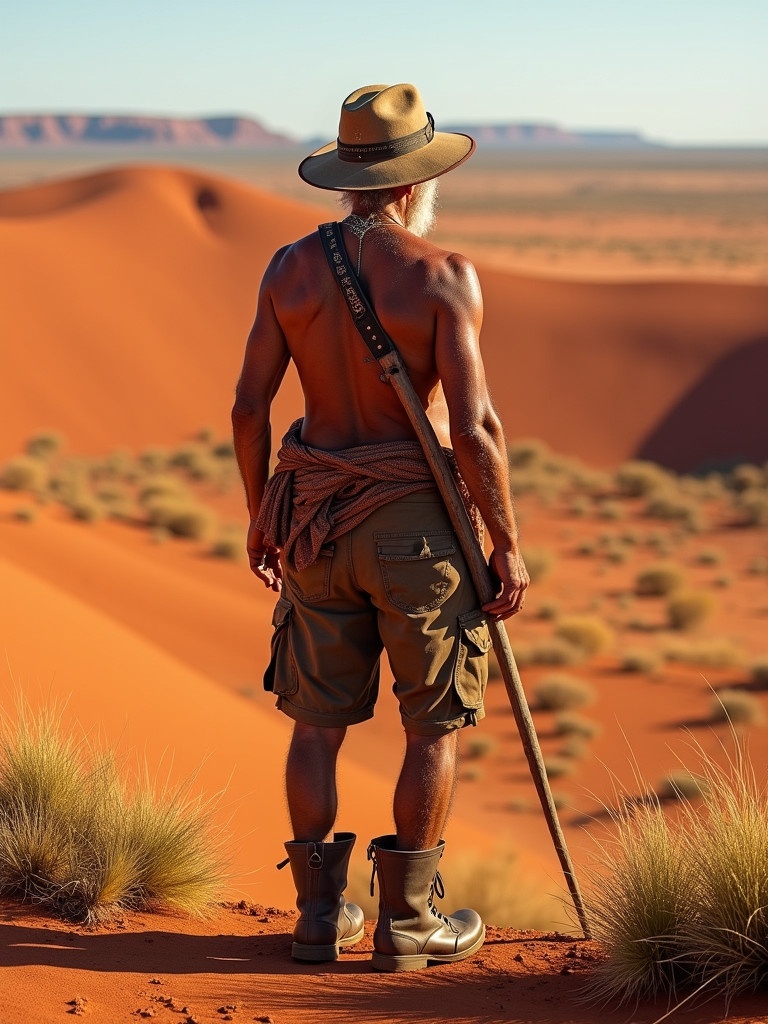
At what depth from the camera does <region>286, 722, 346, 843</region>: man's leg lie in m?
3.54

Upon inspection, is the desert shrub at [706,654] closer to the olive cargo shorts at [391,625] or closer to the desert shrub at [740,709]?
the desert shrub at [740,709]

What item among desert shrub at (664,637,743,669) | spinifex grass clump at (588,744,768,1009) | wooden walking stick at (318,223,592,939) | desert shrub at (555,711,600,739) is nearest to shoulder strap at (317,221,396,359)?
wooden walking stick at (318,223,592,939)

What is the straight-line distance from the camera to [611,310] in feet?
107

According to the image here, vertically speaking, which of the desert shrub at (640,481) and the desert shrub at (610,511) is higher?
the desert shrub at (640,481)

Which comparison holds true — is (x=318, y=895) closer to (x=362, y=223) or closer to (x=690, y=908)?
(x=690, y=908)

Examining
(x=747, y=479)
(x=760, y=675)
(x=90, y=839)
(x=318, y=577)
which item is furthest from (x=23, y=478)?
(x=318, y=577)

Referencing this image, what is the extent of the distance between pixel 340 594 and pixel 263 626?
850 centimetres

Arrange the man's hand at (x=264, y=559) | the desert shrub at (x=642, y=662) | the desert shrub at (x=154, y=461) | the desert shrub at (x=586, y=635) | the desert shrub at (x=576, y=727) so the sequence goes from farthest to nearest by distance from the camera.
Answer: the desert shrub at (x=154, y=461) < the desert shrub at (x=586, y=635) < the desert shrub at (x=642, y=662) < the desert shrub at (x=576, y=727) < the man's hand at (x=264, y=559)

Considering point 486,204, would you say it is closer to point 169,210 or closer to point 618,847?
point 169,210

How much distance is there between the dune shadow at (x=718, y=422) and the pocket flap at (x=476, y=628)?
25414 millimetres

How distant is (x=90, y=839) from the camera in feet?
12.8

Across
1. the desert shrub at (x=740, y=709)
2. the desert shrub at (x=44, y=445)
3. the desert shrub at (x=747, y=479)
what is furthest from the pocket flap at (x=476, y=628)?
the desert shrub at (x=747, y=479)

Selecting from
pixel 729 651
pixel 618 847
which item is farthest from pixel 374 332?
pixel 729 651

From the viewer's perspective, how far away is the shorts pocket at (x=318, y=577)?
11.4 ft
